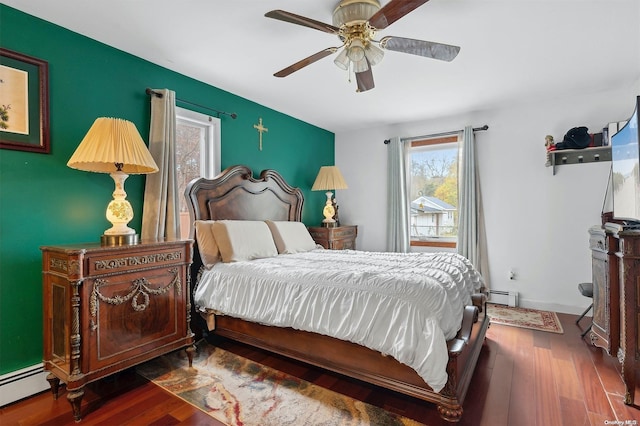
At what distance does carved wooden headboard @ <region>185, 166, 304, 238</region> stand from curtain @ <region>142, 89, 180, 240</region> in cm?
22

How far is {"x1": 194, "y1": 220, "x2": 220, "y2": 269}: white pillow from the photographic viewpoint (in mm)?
2782

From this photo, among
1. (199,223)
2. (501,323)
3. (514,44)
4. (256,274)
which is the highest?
(514,44)

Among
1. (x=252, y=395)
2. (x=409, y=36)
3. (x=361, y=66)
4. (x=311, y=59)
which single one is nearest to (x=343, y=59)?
(x=361, y=66)

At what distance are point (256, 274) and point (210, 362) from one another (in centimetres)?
79

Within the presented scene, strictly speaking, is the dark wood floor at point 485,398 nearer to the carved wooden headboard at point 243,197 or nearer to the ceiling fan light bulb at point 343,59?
the carved wooden headboard at point 243,197

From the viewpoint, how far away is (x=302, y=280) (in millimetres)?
2223

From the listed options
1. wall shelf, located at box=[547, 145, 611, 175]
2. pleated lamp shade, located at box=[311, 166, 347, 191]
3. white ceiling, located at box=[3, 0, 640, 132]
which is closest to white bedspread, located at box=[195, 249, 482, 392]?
white ceiling, located at box=[3, 0, 640, 132]

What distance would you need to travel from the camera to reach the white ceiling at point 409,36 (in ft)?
6.86

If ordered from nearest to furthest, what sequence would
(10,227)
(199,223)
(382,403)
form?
(382,403), (10,227), (199,223)

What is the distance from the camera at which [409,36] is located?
2428 mm

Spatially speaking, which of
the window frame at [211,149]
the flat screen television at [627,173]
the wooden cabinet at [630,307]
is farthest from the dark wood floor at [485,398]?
the window frame at [211,149]

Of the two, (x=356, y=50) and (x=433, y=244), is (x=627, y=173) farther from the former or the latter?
(x=433, y=244)

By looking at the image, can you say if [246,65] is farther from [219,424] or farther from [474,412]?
[474,412]

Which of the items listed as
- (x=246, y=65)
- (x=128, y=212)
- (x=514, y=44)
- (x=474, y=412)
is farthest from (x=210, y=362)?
(x=514, y=44)
